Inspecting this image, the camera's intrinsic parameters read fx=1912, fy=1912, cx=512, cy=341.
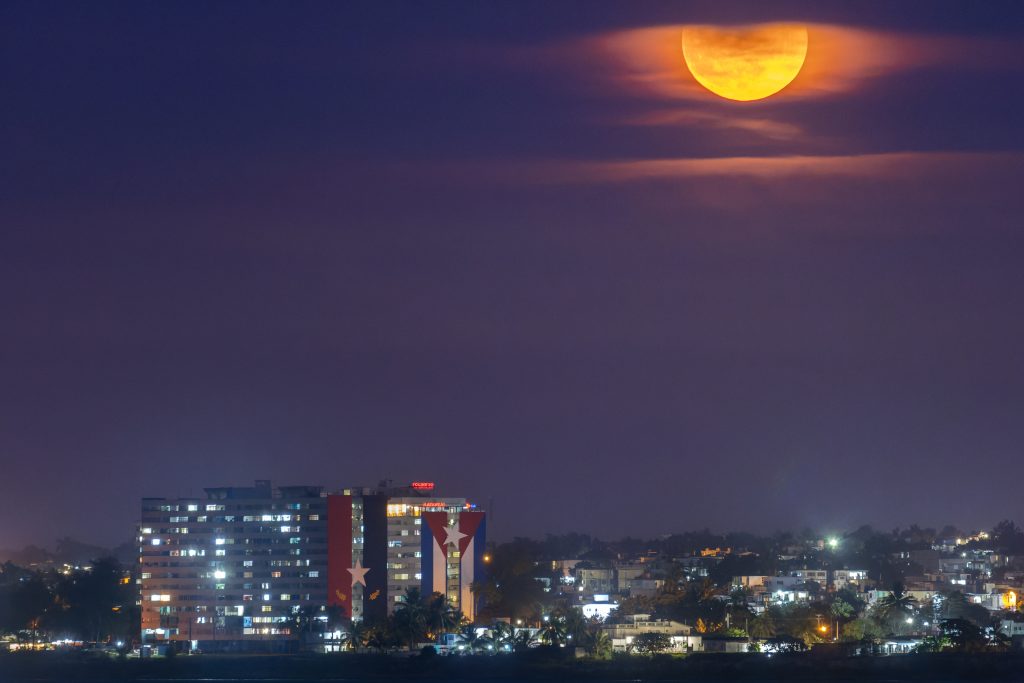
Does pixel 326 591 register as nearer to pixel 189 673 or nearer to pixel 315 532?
pixel 315 532

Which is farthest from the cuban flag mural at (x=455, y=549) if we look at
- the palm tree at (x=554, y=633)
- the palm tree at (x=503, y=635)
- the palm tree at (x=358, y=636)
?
the palm tree at (x=554, y=633)

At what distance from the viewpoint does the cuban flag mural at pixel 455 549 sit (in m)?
154

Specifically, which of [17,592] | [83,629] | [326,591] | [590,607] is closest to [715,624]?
[590,607]

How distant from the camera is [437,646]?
13525 centimetres

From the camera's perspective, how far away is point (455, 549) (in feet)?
508

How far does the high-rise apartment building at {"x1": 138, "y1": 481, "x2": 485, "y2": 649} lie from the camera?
504ft

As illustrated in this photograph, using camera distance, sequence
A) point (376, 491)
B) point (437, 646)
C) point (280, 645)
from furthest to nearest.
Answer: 1. point (376, 491)
2. point (280, 645)
3. point (437, 646)

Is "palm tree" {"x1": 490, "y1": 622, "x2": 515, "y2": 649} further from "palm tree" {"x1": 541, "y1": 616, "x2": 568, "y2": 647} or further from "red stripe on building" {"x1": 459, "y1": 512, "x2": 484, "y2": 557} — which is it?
"red stripe on building" {"x1": 459, "y1": 512, "x2": 484, "y2": 557}

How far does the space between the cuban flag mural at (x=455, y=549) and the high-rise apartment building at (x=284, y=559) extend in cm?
8

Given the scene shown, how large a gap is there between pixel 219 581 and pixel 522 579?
25251mm

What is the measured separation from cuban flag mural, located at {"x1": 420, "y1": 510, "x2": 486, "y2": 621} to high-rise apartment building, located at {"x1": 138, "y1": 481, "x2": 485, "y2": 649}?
0.08 m

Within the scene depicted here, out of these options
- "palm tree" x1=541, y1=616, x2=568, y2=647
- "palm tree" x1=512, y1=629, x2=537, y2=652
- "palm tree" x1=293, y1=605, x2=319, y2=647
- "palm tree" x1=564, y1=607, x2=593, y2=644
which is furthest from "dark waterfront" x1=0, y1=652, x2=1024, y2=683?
"palm tree" x1=293, y1=605, x2=319, y2=647

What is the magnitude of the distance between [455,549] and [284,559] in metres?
13.9

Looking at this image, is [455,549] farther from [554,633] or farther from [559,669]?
[559,669]
